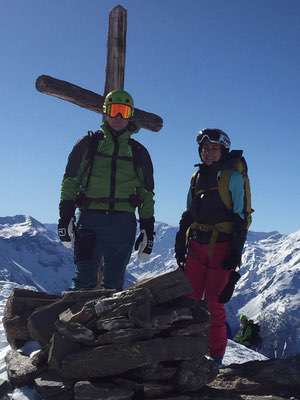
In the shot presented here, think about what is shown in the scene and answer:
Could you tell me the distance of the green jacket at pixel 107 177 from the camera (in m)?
9.66

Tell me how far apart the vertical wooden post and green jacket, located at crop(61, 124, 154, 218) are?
3182 millimetres

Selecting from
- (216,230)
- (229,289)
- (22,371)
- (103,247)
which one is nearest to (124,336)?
(22,371)

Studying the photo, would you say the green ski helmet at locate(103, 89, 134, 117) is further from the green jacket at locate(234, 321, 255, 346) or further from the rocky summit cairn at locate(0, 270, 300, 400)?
the green jacket at locate(234, 321, 255, 346)

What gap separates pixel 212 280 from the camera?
30.7 ft

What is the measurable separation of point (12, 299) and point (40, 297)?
510 millimetres

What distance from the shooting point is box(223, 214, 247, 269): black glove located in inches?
361

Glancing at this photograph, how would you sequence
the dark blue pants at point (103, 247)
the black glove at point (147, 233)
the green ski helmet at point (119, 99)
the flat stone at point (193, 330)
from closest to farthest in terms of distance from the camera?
the flat stone at point (193, 330), the dark blue pants at point (103, 247), the black glove at point (147, 233), the green ski helmet at point (119, 99)

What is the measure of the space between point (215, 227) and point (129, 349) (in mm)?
3665

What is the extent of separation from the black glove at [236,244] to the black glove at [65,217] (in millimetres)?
3039

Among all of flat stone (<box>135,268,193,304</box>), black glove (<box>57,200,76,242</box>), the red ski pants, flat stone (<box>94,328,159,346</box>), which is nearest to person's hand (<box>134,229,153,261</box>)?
the red ski pants

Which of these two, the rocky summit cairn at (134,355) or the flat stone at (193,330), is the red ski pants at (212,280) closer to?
the rocky summit cairn at (134,355)

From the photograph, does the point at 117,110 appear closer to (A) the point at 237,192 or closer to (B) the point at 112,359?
(A) the point at 237,192

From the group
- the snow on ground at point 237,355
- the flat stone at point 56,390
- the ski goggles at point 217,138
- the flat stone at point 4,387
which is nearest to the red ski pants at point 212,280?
Answer: the ski goggles at point 217,138

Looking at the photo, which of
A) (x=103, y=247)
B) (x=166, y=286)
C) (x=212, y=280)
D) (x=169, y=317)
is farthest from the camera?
(x=103, y=247)
